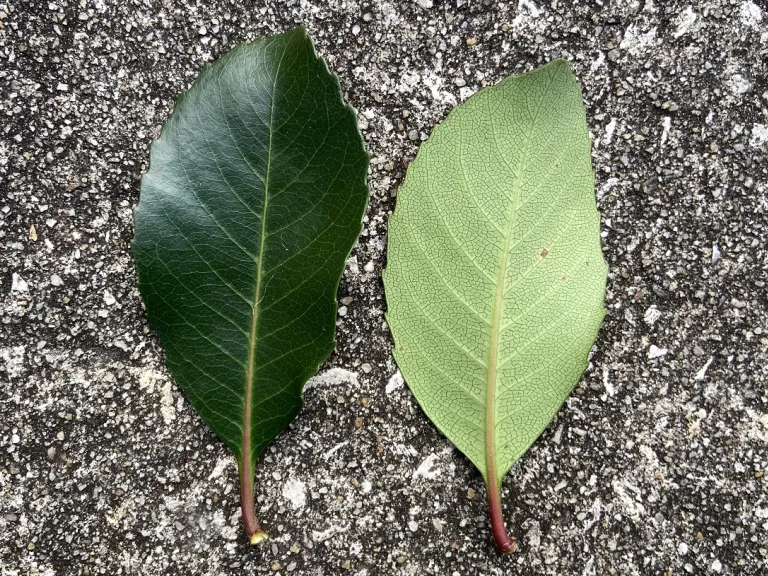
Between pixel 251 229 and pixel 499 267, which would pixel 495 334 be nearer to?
pixel 499 267

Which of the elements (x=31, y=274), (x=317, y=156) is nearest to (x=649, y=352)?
(x=317, y=156)

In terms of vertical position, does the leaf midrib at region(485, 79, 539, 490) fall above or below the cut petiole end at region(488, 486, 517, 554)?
above

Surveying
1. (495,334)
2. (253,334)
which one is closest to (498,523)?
(495,334)

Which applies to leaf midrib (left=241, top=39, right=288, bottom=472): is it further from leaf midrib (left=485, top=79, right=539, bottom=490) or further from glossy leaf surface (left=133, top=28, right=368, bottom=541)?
leaf midrib (left=485, top=79, right=539, bottom=490)

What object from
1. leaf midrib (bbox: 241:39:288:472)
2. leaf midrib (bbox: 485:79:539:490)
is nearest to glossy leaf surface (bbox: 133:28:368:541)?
leaf midrib (bbox: 241:39:288:472)

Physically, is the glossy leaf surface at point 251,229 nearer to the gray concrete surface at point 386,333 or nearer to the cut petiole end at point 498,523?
the gray concrete surface at point 386,333

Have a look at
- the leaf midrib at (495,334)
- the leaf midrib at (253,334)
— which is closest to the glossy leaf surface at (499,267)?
the leaf midrib at (495,334)
